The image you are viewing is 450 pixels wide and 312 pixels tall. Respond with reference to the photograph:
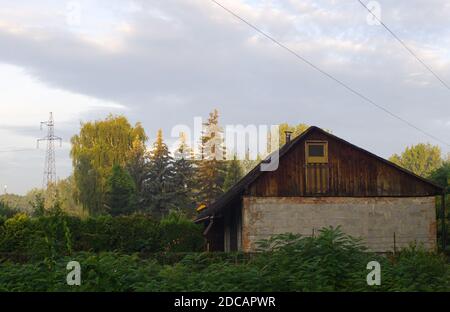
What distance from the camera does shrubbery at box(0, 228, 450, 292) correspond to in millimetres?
10688

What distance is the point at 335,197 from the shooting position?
98.5 feet

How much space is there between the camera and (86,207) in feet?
213

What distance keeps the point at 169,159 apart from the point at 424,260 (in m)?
57.5

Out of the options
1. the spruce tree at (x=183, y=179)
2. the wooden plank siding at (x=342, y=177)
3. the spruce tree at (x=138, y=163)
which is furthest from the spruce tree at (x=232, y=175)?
the wooden plank siding at (x=342, y=177)

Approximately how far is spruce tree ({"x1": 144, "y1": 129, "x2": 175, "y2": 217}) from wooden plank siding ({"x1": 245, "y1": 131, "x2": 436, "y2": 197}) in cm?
3670

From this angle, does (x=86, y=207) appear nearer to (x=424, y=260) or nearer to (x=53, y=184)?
(x=53, y=184)

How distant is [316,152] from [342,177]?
1.65 metres

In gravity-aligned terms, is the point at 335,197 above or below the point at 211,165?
below

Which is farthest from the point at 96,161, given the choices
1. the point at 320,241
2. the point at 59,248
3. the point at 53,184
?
the point at 320,241

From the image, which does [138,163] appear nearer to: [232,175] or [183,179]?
[183,179]

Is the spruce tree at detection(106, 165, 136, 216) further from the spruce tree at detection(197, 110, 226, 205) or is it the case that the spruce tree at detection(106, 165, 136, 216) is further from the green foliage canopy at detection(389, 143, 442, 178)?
the green foliage canopy at detection(389, 143, 442, 178)

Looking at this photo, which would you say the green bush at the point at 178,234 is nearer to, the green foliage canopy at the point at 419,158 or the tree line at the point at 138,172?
the tree line at the point at 138,172

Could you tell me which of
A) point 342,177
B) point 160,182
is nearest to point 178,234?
point 342,177

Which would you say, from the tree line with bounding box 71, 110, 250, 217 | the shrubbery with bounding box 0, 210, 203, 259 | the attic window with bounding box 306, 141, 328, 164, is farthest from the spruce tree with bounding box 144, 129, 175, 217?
the attic window with bounding box 306, 141, 328, 164
